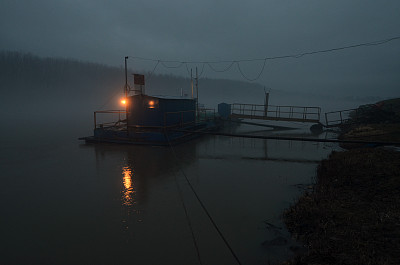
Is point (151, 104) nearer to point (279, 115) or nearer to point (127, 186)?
point (127, 186)

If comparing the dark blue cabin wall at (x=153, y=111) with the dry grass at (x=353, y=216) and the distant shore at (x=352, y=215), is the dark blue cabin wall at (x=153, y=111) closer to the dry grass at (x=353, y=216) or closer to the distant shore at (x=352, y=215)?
the distant shore at (x=352, y=215)

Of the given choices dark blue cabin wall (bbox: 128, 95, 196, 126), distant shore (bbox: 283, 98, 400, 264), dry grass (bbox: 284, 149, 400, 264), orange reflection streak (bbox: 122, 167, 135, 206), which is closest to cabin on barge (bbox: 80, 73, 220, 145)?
A: dark blue cabin wall (bbox: 128, 95, 196, 126)

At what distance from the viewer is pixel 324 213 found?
7246mm

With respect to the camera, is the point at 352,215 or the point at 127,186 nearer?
the point at 352,215

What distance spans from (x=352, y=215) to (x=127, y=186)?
862 centimetres

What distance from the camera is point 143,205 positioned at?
9242 millimetres

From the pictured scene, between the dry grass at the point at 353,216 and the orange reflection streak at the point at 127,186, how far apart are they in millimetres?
5769

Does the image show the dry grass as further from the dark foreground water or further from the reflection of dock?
the reflection of dock

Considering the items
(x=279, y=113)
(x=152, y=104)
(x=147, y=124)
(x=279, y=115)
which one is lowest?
(x=147, y=124)

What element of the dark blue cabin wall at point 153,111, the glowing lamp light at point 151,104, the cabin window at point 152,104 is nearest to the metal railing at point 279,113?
the dark blue cabin wall at point 153,111

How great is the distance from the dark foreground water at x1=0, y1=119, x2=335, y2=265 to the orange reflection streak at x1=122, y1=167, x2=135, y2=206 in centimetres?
5

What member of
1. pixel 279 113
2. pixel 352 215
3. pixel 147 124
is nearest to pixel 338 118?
pixel 279 113

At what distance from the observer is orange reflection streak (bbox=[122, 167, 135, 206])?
9.69m

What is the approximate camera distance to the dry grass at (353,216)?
5219mm
